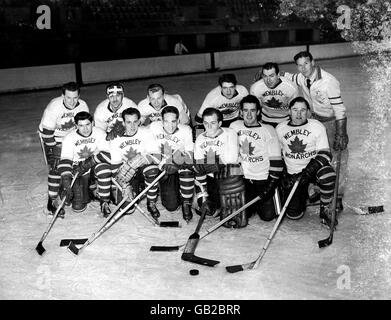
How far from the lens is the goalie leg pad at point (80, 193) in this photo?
5254 mm

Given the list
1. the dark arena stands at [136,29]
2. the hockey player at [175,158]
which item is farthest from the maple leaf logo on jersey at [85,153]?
the dark arena stands at [136,29]

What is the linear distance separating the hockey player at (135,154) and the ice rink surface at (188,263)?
32 cm

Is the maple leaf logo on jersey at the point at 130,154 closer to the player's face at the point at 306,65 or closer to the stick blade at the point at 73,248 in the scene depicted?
the stick blade at the point at 73,248

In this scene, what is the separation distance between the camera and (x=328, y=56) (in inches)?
912

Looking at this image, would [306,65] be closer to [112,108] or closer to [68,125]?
[112,108]

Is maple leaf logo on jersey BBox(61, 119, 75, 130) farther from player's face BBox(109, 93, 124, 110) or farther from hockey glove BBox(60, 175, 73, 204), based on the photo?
hockey glove BBox(60, 175, 73, 204)

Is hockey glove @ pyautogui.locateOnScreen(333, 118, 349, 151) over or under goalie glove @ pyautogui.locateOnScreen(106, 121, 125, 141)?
under

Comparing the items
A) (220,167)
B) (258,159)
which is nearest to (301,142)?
(258,159)

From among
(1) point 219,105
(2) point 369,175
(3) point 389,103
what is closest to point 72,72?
(3) point 389,103

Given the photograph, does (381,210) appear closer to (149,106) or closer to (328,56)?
(149,106)

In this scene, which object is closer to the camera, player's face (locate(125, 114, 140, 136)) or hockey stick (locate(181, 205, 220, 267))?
hockey stick (locate(181, 205, 220, 267))

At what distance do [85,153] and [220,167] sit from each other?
1.49 m

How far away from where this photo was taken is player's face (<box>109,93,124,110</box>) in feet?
18.8

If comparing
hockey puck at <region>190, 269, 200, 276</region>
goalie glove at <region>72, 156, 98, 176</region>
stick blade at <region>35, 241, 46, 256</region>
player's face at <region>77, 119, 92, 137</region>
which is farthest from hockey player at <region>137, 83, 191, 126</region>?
hockey puck at <region>190, 269, 200, 276</region>
